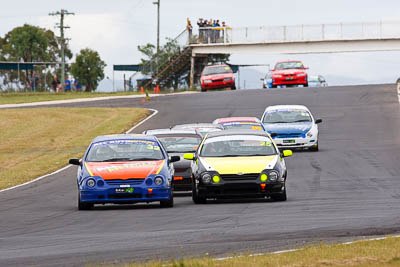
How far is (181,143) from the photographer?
73.6 feet

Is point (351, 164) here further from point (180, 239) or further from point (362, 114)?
point (362, 114)

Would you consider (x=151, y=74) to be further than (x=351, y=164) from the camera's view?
Yes

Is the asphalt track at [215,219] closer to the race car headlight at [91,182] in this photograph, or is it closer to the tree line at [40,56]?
the race car headlight at [91,182]

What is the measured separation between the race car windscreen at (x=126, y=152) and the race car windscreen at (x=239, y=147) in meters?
1.01

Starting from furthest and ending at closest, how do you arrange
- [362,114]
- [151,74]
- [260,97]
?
[151,74] < [260,97] < [362,114]

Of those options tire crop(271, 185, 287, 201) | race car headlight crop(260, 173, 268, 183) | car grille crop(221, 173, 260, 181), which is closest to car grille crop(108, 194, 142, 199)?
car grille crop(221, 173, 260, 181)

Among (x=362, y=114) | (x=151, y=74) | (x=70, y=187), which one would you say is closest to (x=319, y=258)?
(x=70, y=187)

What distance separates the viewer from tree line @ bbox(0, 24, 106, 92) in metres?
102

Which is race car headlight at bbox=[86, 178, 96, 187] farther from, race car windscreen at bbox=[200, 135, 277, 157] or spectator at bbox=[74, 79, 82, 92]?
spectator at bbox=[74, 79, 82, 92]

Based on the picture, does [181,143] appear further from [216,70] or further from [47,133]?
[216,70]

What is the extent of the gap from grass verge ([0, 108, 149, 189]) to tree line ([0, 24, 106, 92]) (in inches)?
1874

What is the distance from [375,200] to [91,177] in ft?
17.0

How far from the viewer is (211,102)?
2010 inches

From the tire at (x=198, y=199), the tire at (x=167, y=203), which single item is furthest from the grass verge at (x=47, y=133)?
the tire at (x=167, y=203)
